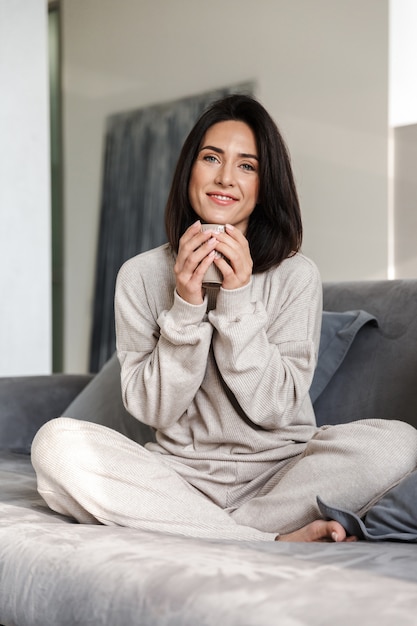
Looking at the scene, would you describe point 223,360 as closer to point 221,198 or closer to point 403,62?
point 221,198

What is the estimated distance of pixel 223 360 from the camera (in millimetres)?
1711

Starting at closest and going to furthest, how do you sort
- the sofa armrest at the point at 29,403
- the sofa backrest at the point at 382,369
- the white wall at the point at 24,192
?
the sofa backrest at the point at 382,369
the sofa armrest at the point at 29,403
the white wall at the point at 24,192

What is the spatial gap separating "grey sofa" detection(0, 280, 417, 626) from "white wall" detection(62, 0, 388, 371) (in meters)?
2.14

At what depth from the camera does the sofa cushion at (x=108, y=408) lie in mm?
2297

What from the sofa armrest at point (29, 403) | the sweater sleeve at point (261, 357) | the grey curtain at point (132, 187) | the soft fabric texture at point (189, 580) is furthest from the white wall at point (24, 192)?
the soft fabric texture at point (189, 580)

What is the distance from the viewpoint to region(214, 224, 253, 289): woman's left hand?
1.70 meters

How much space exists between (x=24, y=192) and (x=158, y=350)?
214cm

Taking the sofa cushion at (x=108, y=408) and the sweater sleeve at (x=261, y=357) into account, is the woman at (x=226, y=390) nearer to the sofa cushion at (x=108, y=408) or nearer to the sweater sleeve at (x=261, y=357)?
the sweater sleeve at (x=261, y=357)

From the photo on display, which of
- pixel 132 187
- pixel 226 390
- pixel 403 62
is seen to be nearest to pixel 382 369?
pixel 226 390

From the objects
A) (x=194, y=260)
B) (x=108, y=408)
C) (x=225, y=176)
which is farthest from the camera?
(x=108, y=408)

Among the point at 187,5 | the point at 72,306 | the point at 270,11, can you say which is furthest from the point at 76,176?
the point at 270,11

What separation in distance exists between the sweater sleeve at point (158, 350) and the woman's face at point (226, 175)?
208 millimetres

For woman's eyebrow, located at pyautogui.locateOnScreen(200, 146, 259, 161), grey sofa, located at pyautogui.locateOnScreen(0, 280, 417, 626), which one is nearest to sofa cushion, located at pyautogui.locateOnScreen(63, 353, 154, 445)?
grey sofa, located at pyautogui.locateOnScreen(0, 280, 417, 626)

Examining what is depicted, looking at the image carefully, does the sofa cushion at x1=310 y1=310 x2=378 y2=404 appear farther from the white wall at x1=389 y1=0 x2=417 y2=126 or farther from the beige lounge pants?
the white wall at x1=389 y1=0 x2=417 y2=126
